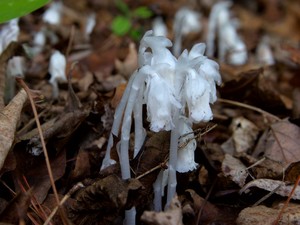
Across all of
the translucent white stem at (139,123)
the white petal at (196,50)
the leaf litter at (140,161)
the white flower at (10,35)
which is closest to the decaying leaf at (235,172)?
the leaf litter at (140,161)

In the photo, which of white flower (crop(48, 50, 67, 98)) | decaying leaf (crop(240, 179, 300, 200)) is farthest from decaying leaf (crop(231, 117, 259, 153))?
white flower (crop(48, 50, 67, 98))

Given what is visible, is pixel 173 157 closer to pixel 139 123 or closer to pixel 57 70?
pixel 139 123

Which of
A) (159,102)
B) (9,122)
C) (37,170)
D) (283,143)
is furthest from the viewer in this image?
(283,143)

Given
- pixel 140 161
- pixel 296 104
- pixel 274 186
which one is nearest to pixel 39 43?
pixel 296 104

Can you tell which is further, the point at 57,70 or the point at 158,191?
the point at 57,70

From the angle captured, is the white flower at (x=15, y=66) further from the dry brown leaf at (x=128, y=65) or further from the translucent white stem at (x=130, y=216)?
the translucent white stem at (x=130, y=216)

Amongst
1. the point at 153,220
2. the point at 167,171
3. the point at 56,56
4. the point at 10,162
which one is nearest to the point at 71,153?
the point at 10,162
